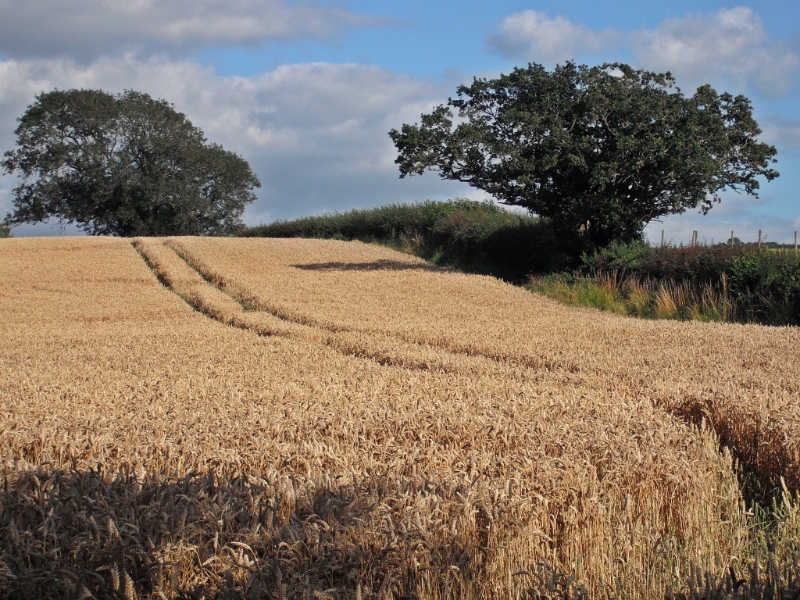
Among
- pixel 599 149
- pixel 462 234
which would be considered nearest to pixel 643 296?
pixel 599 149

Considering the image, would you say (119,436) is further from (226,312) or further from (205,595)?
(226,312)

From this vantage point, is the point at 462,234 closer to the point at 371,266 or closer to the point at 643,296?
the point at 371,266

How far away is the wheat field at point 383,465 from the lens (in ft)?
10.7

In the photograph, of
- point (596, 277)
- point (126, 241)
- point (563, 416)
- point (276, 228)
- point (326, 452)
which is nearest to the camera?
point (326, 452)

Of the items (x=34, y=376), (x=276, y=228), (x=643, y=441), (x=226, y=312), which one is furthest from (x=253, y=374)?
(x=276, y=228)

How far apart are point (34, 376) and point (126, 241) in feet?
110

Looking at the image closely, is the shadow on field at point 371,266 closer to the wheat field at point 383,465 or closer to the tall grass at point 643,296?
the tall grass at point 643,296

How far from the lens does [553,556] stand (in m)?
3.95

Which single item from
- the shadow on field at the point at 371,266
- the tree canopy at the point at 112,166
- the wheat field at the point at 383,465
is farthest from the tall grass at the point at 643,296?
the tree canopy at the point at 112,166

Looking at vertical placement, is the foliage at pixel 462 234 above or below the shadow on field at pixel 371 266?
above

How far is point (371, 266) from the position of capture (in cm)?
3100

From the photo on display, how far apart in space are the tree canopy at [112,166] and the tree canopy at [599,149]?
97.3 ft

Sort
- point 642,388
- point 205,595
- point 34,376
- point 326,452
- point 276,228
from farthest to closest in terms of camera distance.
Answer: point 276,228 → point 34,376 → point 642,388 → point 326,452 → point 205,595

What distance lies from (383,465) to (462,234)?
1326 inches
